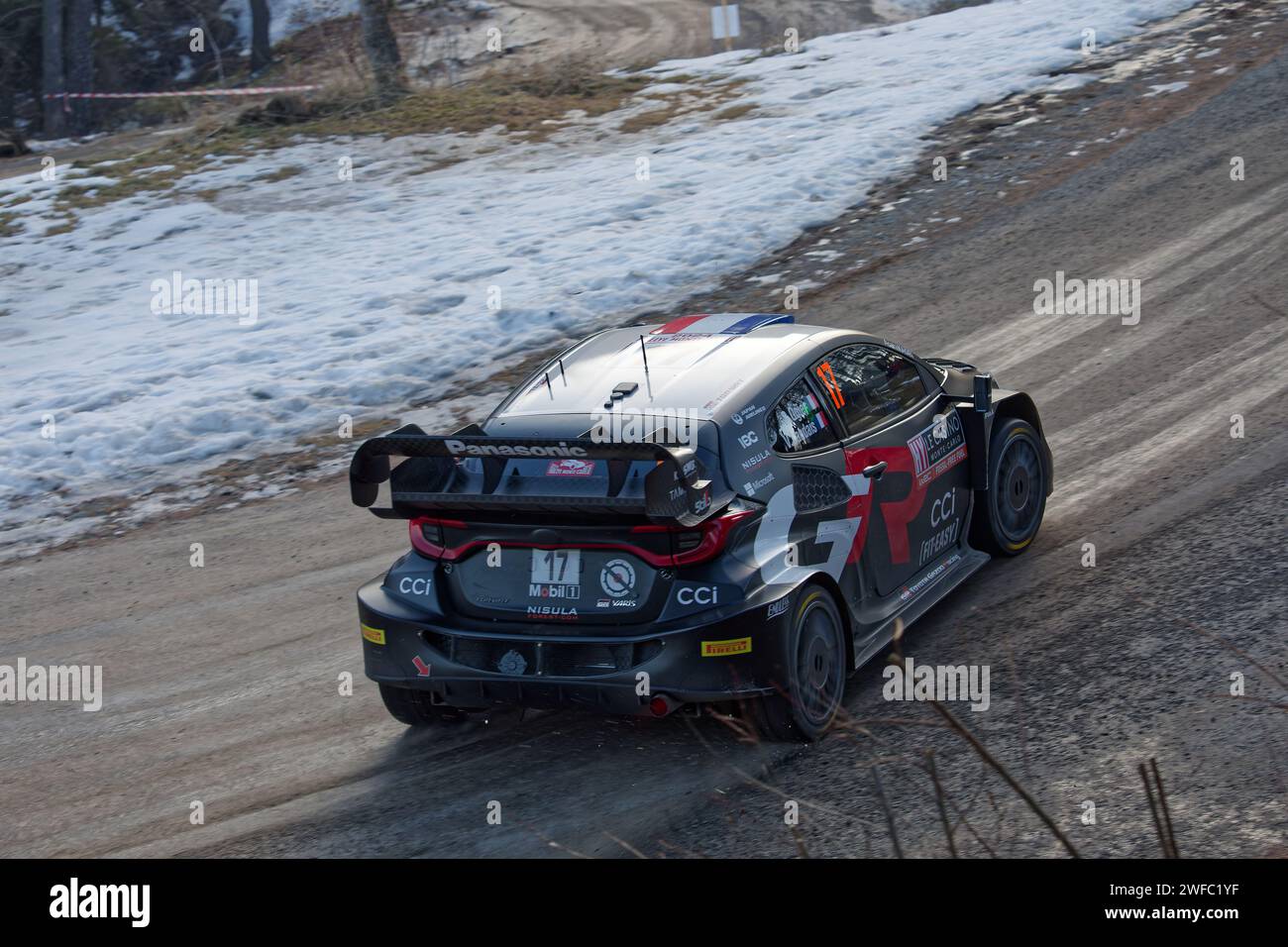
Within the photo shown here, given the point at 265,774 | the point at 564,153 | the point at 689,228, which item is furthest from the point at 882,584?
the point at 564,153

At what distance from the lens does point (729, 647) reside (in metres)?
5.37

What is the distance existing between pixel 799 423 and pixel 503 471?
1.37 metres

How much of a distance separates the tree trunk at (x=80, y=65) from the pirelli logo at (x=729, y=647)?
81.2 feet

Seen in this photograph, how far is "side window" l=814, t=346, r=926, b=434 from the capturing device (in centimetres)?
640

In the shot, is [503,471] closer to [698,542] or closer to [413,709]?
[698,542]

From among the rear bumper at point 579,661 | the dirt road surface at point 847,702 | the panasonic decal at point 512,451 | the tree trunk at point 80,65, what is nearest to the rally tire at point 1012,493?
the dirt road surface at point 847,702

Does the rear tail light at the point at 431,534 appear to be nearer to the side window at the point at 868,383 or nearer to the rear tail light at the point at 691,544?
the rear tail light at the point at 691,544

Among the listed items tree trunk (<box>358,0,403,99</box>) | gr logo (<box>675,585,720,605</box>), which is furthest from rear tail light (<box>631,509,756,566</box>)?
tree trunk (<box>358,0,403,99</box>)

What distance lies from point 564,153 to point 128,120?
14.1 meters

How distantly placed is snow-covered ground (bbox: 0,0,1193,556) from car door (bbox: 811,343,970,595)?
21.2ft

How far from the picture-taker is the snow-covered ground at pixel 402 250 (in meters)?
12.2

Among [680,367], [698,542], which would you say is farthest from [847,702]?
[680,367]

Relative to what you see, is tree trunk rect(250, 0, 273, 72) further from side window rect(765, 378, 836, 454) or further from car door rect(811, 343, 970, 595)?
side window rect(765, 378, 836, 454)

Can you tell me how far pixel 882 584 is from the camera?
6.34m
